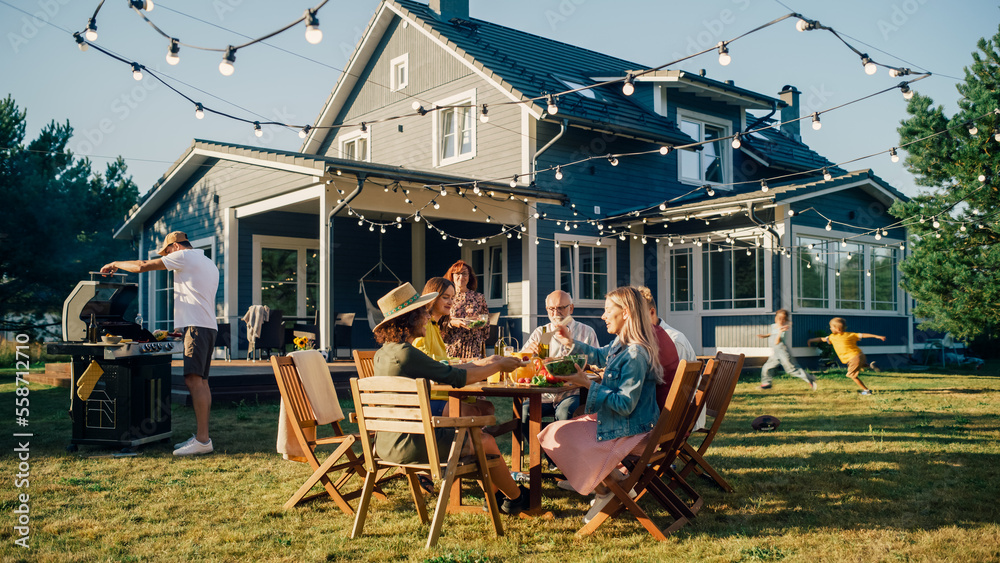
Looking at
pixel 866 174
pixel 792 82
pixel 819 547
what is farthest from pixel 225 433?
pixel 792 82

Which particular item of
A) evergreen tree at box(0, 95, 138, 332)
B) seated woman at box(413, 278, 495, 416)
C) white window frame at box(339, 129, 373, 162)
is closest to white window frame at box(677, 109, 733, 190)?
white window frame at box(339, 129, 373, 162)

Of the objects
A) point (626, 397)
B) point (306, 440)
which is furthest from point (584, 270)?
point (626, 397)

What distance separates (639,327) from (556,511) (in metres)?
1.15

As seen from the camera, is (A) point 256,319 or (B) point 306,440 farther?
(A) point 256,319

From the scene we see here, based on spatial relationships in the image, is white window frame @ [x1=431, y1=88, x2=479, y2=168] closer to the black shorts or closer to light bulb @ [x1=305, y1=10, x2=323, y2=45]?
the black shorts

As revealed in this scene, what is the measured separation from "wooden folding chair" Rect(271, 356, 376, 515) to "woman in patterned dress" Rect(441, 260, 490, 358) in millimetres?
1972

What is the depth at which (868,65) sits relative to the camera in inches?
216

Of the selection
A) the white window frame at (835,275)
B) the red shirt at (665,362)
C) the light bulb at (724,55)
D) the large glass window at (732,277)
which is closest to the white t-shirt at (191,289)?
the red shirt at (665,362)

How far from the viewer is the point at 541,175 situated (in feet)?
42.5

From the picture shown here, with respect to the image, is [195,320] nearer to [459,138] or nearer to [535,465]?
[535,465]

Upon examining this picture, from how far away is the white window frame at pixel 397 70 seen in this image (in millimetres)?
15211

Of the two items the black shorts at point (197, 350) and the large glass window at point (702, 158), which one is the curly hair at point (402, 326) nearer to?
the black shorts at point (197, 350)

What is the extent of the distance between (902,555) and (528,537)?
1685 mm

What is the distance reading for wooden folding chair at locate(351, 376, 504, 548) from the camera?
3.53 metres
